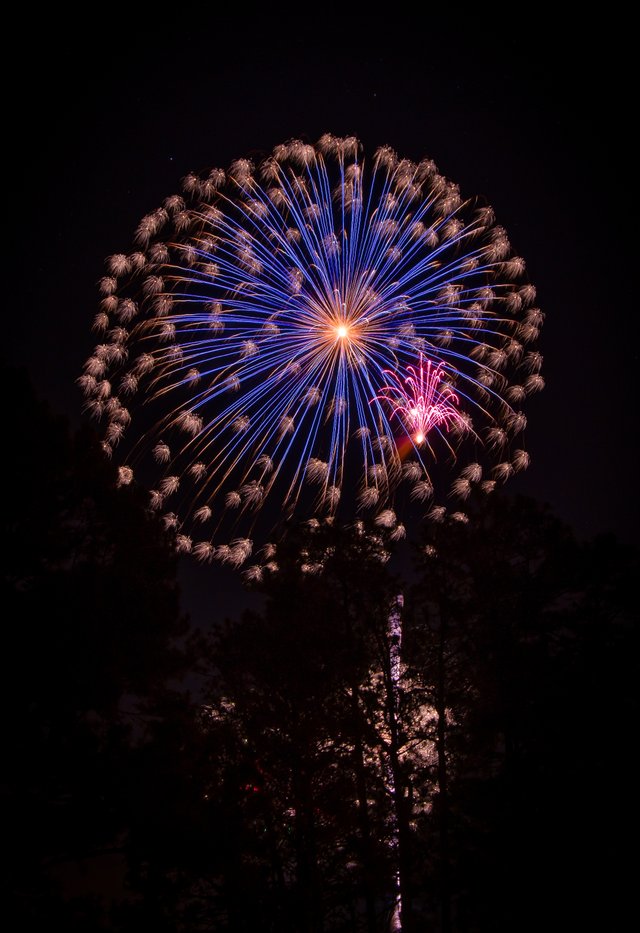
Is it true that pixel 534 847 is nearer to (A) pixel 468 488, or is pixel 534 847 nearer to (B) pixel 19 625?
(B) pixel 19 625

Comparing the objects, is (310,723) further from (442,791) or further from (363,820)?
(442,791)

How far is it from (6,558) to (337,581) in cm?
822

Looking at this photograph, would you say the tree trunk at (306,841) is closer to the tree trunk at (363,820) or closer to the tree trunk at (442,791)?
the tree trunk at (363,820)

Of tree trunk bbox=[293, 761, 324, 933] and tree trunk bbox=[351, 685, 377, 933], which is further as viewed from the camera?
tree trunk bbox=[351, 685, 377, 933]

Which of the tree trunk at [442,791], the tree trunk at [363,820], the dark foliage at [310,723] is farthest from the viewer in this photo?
the tree trunk at [363,820]

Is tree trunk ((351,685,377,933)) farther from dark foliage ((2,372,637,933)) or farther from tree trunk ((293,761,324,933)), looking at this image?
tree trunk ((293,761,324,933))

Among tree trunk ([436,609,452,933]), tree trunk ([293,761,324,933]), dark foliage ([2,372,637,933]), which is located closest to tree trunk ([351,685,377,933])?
dark foliage ([2,372,637,933])

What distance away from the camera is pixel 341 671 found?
16281mm

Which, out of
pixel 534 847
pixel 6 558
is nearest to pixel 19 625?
pixel 6 558

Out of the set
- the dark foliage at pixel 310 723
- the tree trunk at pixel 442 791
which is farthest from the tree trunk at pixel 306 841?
the tree trunk at pixel 442 791

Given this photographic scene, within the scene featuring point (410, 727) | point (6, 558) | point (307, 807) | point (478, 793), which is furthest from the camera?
point (410, 727)

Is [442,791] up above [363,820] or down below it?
above

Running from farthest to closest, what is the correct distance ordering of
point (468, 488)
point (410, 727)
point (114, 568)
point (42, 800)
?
point (468, 488), point (410, 727), point (114, 568), point (42, 800)

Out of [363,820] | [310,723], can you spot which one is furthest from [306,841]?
[310,723]
